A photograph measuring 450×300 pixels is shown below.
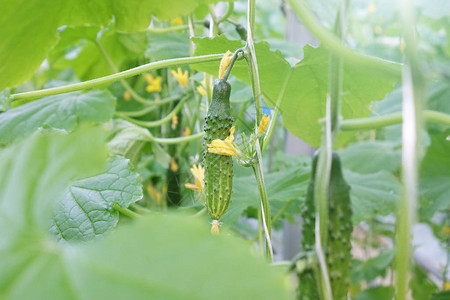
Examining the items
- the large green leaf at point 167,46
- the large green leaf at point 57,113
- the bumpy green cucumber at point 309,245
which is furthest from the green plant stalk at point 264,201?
the large green leaf at point 167,46

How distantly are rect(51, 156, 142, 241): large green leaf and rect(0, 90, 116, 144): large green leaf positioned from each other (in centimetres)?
33

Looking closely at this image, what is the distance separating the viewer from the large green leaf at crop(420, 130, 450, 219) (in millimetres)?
1220

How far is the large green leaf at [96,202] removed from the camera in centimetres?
68

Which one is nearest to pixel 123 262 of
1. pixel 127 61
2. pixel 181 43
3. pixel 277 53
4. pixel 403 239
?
pixel 403 239

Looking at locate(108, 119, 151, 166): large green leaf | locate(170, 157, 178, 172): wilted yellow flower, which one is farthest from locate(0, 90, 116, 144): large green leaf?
locate(170, 157, 178, 172): wilted yellow flower

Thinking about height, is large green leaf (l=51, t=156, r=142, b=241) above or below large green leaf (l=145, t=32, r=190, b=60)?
below

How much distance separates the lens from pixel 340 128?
16.1 inches

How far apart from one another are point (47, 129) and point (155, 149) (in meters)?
0.34

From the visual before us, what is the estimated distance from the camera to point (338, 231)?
427mm

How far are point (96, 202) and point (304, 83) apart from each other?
1.40 feet

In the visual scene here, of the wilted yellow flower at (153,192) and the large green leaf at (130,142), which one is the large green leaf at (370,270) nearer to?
the wilted yellow flower at (153,192)

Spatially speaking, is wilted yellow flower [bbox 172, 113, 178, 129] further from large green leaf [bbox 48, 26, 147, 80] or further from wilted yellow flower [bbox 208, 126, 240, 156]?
wilted yellow flower [bbox 208, 126, 240, 156]

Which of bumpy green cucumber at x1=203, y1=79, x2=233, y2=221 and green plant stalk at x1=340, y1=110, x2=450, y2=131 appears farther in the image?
bumpy green cucumber at x1=203, y1=79, x2=233, y2=221

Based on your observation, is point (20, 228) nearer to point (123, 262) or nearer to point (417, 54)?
point (123, 262)
